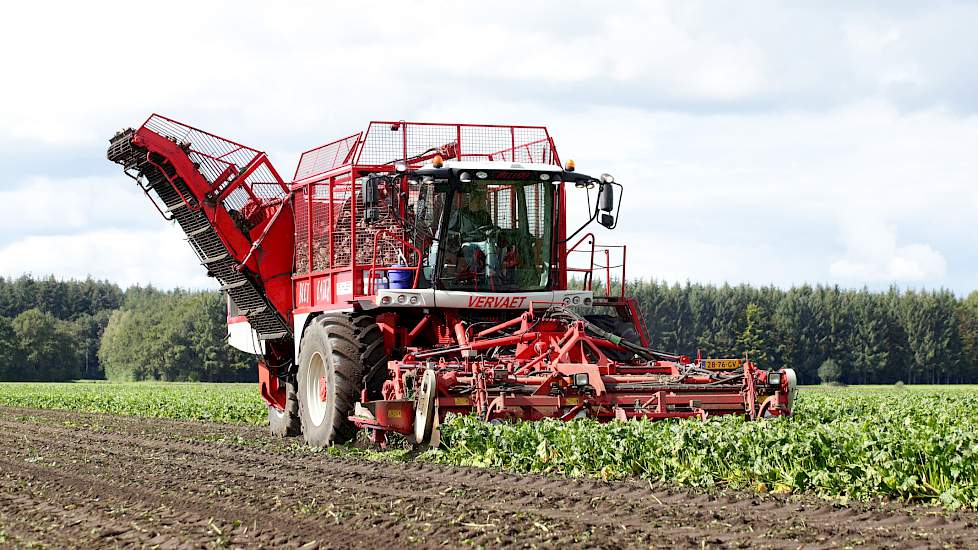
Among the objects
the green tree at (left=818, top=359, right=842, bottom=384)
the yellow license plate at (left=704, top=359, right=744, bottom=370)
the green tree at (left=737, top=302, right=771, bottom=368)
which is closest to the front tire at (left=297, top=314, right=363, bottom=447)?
the yellow license plate at (left=704, top=359, right=744, bottom=370)

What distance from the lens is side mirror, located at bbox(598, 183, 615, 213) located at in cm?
1302

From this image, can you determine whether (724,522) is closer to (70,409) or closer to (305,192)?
(305,192)

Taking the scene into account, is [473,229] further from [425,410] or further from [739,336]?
[739,336]

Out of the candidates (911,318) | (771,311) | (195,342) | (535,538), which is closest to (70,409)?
(535,538)

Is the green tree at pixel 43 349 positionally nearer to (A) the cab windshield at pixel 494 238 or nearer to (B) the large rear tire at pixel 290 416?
(B) the large rear tire at pixel 290 416

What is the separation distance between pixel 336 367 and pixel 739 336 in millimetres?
70857

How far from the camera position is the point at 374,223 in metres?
13.1

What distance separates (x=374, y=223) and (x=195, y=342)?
73888 mm

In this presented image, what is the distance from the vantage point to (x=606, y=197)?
42.7 ft

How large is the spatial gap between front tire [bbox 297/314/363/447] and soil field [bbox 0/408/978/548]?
3.63 feet

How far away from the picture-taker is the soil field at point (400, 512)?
667 centimetres

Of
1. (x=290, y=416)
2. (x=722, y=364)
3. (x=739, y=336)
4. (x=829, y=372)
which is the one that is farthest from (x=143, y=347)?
(x=722, y=364)

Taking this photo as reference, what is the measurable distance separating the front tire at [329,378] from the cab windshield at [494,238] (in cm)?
127

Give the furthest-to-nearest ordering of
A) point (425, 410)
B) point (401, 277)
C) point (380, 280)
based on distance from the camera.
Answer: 1. point (380, 280)
2. point (401, 277)
3. point (425, 410)
